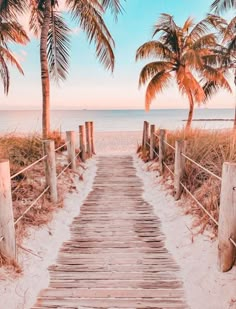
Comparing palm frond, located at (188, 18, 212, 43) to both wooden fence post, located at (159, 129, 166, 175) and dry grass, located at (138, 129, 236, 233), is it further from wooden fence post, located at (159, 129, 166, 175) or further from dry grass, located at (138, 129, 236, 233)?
wooden fence post, located at (159, 129, 166, 175)

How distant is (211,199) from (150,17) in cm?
1129

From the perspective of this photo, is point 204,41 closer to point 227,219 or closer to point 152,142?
point 152,142

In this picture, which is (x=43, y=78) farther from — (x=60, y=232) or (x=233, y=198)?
(x=233, y=198)

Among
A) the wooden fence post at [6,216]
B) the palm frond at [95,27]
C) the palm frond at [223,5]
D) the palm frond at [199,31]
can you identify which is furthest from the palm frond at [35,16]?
the wooden fence post at [6,216]

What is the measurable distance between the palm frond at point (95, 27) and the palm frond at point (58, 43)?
649 mm

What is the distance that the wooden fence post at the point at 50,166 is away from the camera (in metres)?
4.59

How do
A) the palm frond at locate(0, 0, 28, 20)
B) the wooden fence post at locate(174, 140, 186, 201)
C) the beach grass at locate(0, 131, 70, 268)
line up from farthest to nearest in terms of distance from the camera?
the palm frond at locate(0, 0, 28, 20) → the wooden fence post at locate(174, 140, 186, 201) → the beach grass at locate(0, 131, 70, 268)

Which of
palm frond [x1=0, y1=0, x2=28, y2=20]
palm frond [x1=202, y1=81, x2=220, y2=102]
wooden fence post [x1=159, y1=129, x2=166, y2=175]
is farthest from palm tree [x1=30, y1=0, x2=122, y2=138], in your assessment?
palm frond [x1=202, y1=81, x2=220, y2=102]

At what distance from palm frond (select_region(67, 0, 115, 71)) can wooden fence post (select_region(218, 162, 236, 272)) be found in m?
7.38

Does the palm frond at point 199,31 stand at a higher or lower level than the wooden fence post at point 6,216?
higher

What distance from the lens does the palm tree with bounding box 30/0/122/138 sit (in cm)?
853

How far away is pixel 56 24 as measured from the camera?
913cm

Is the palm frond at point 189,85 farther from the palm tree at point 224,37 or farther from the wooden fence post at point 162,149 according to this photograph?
the wooden fence post at point 162,149

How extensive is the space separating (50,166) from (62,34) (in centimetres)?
613
